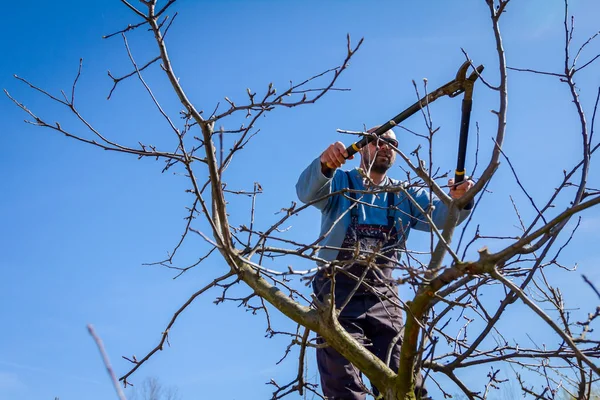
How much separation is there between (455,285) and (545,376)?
4.44 feet

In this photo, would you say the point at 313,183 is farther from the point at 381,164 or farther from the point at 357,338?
the point at 357,338

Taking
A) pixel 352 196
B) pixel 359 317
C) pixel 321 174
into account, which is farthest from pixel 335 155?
pixel 359 317

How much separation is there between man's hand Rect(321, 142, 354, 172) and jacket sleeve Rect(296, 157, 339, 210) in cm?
10

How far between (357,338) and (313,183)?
3.13ft

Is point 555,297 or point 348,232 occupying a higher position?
point 348,232

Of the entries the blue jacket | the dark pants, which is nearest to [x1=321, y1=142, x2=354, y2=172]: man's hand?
the blue jacket

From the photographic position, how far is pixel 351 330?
3.45 m

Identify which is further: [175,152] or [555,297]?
[175,152]

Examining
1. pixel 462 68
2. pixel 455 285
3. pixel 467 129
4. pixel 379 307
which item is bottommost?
pixel 455 285

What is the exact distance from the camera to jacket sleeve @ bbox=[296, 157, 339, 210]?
3.42m

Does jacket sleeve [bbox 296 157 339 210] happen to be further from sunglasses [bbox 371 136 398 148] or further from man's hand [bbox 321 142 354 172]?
sunglasses [bbox 371 136 398 148]

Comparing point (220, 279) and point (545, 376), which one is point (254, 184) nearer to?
point (220, 279)

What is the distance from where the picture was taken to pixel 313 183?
11.3 ft

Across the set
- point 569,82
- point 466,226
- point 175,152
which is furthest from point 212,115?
point 569,82
